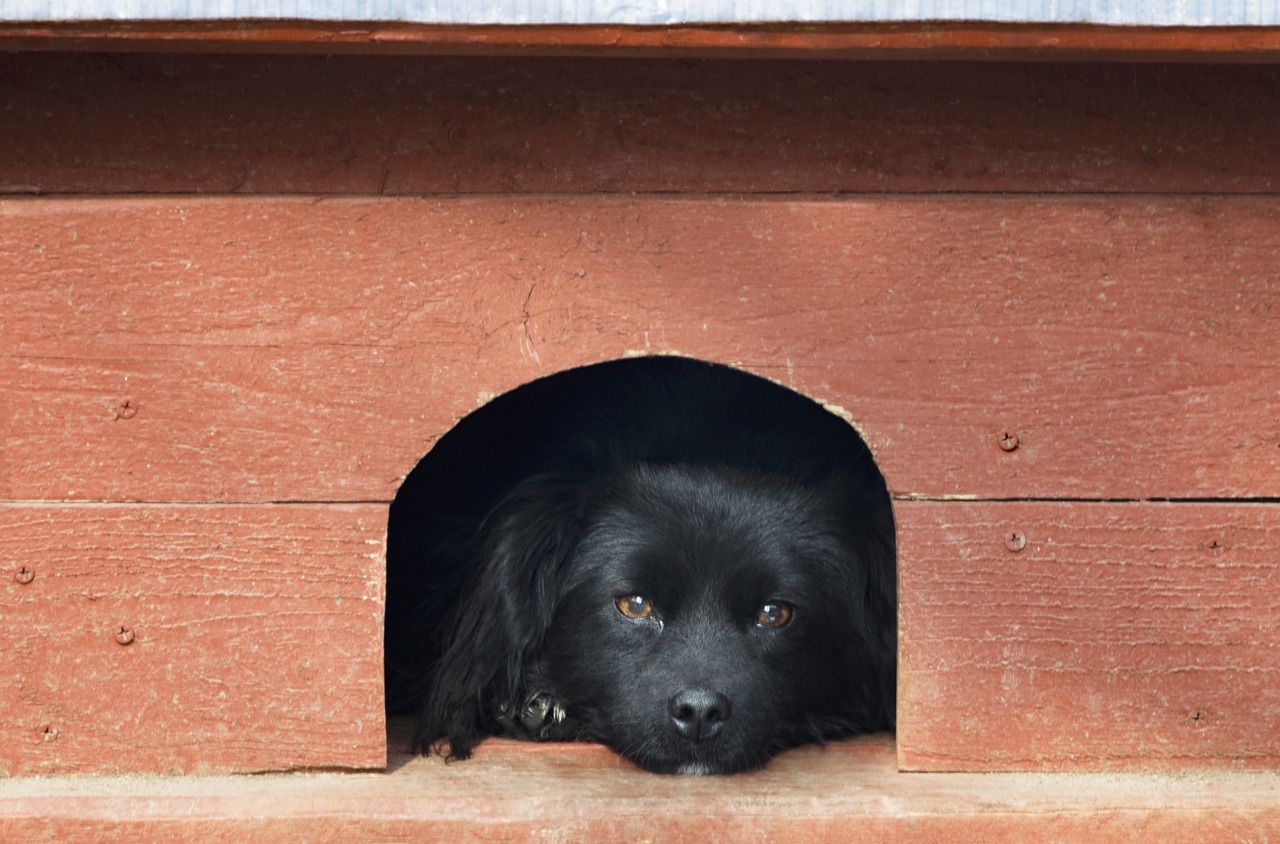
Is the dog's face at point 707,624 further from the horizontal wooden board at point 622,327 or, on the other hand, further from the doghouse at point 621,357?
the horizontal wooden board at point 622,327

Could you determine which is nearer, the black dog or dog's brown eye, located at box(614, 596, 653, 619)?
the black dog

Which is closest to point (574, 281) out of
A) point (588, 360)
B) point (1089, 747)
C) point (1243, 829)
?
point (588, 360)

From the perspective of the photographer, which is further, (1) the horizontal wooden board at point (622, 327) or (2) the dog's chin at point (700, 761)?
(2) the dog's chin at point (700, 761)

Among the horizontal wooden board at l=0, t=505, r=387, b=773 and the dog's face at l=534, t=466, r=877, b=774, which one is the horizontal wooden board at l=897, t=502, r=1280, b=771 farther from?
the horizontal wooden board at l=0, t=505, r=387, b=773

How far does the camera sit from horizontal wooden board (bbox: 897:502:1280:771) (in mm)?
2123

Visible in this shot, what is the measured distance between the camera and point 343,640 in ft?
6.99

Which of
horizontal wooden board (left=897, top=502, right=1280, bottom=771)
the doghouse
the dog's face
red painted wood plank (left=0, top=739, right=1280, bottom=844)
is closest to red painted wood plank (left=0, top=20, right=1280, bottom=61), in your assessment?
the doghouse

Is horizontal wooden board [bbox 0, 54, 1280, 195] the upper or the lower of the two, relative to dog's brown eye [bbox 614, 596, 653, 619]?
upper

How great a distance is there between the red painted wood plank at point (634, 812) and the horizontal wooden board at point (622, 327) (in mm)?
449

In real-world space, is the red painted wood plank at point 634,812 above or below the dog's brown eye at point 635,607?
below

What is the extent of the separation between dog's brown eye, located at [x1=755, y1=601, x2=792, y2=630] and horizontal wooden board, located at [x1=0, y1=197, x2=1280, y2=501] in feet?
1.43

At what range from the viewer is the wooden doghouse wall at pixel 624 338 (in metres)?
2.04

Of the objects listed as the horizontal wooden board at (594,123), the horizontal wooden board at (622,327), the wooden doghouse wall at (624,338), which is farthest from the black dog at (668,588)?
the horizontal wooden board at (594,123)

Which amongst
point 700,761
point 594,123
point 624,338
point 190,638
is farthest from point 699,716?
point 594,123
